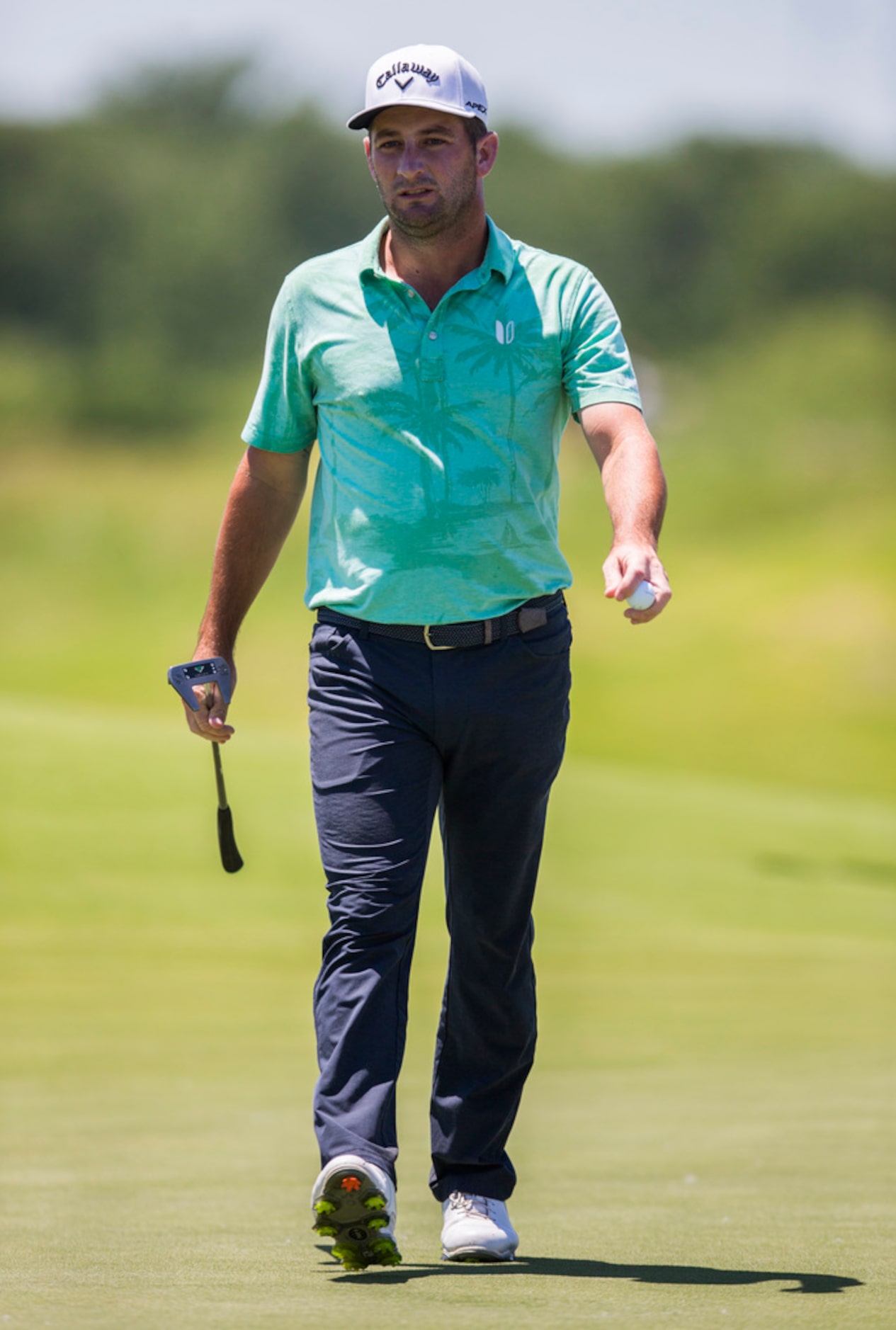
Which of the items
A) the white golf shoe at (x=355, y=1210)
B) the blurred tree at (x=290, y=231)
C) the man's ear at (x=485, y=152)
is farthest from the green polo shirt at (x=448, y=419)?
the blurred tree at (x=290, y=231)

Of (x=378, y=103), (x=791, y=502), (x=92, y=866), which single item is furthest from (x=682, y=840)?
(x=791, y=502)

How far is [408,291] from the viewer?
10.3 feet

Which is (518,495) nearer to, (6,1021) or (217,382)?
(6,1021)

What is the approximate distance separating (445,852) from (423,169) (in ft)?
3.56

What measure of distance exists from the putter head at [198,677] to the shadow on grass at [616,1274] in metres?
0.93

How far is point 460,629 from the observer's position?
311cm

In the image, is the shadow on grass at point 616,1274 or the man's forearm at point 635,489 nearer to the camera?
the shadow on grass at point 616,1274

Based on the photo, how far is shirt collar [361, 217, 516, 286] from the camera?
125 inches

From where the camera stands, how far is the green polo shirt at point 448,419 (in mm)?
3121

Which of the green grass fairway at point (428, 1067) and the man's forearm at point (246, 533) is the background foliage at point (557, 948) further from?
the man's forearm at point (246, 533)

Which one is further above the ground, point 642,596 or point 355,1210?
point 642,596

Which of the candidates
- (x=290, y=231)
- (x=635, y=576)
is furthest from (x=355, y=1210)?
(x=290, y=231)

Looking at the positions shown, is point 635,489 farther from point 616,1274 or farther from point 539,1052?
point 539,1052

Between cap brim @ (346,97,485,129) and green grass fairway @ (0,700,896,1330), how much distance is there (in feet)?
5.67
